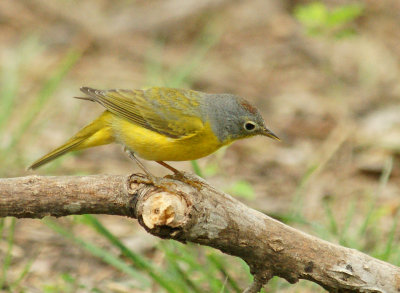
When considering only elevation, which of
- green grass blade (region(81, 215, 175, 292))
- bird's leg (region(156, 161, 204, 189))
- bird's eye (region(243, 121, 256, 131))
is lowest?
green grass blade (region(81, 215, 175, 292))

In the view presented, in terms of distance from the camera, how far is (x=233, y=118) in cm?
522

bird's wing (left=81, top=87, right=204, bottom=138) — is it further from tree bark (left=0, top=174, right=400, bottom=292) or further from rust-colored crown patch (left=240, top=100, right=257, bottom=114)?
tree bark (left=0, top=174, right=400, bottom=292)

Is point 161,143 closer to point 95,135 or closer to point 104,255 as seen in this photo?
point 95,135

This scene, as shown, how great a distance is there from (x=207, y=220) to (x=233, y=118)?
1.64m

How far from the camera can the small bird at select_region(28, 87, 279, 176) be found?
4.89 metres

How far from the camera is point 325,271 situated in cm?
387

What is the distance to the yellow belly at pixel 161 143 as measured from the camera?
4.82 m

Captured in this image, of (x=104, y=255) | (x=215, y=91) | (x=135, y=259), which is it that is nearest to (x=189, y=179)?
(x=135, y=259)

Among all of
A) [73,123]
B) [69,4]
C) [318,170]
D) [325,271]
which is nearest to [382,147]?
[318,170]

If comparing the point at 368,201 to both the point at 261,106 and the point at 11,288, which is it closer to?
the point at 261,106

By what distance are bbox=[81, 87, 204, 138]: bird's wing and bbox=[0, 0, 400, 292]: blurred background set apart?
769mm

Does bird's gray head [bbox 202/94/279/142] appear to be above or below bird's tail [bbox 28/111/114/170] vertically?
above

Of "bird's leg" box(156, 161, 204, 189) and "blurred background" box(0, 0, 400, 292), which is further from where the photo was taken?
"blurred background" box(0, 0, 400, 292)

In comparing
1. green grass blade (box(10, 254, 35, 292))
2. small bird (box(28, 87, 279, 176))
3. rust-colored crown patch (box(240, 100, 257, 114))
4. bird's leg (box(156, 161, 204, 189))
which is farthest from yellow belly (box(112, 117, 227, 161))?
green grass blade (box(10, 254, 35, 292))
